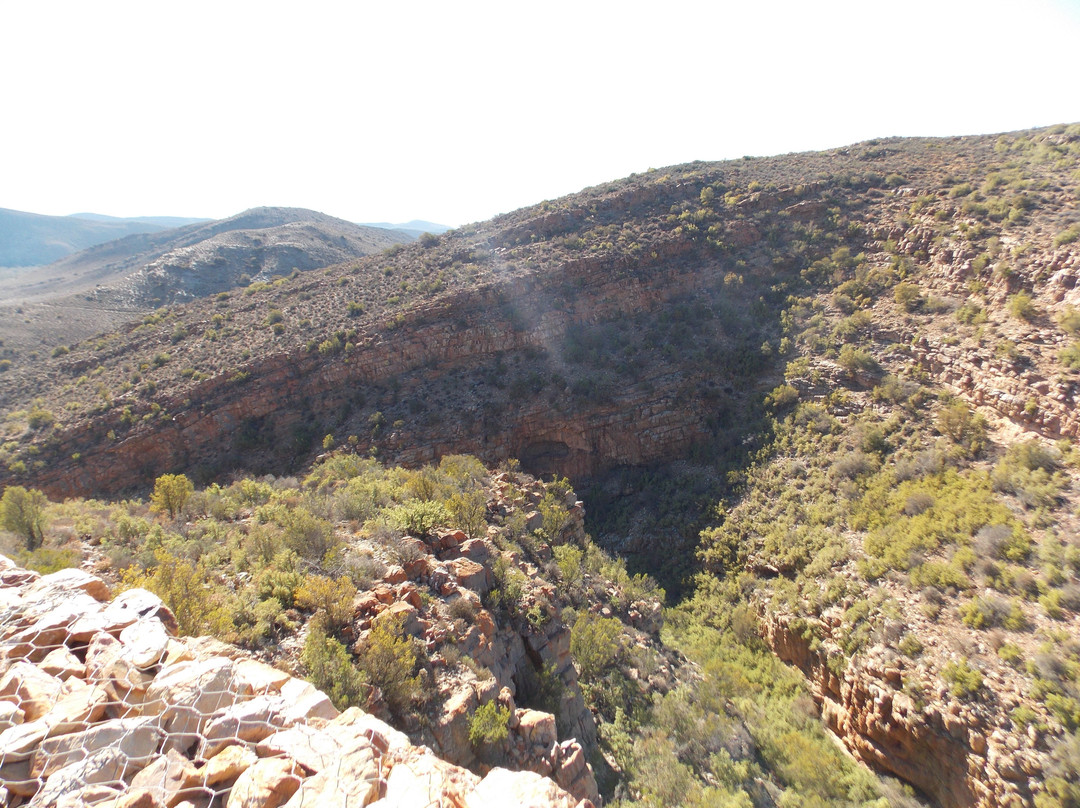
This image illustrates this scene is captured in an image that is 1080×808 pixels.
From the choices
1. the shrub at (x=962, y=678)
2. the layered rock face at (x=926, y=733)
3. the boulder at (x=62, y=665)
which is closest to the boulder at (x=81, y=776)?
the boulder at (x=62, y=665)

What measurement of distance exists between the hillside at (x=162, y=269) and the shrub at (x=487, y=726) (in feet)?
127

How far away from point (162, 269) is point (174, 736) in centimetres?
5698

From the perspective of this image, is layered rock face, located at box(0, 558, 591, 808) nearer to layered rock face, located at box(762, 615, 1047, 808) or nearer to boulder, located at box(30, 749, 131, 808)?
boulder, located at box(30, 749, 131, 808)

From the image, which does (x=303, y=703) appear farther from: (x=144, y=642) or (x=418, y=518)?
(x=418, y=518)

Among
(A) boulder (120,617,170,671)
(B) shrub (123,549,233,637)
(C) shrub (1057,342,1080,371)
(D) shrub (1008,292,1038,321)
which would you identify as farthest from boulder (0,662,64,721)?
(D) shrub (1008,292,1038,321)

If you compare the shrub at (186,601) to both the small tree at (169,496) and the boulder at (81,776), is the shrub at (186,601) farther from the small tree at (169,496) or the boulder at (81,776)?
the small tree at (169,496)

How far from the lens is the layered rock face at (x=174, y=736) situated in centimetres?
268

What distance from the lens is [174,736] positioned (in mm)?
3041

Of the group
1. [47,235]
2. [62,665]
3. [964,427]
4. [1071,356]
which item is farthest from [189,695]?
[47,235]

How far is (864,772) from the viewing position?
8938mm

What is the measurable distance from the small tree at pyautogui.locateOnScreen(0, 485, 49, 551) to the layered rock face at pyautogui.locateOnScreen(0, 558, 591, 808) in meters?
6.02

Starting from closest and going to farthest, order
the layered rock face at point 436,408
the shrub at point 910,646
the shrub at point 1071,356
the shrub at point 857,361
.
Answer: the shrub at point 910,646, the shrub at point 1071,356, the shrub at point 857,361, the layered rock face at point 436,408

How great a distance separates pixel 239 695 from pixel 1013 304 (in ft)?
63.2

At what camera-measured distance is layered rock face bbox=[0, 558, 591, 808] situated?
2.68m
